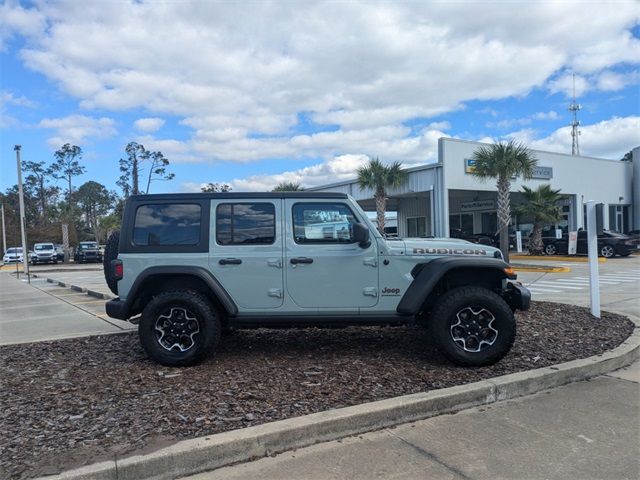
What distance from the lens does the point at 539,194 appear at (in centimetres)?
2533

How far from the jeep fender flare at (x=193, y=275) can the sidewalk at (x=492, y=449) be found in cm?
198

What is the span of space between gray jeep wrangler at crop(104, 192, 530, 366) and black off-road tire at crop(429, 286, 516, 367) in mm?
10

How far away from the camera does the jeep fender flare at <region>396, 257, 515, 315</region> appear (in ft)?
16.4

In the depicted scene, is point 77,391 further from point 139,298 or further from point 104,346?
point 104,346

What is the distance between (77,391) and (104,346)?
1.91 meters

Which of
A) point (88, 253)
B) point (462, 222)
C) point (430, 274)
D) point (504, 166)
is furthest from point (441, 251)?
point (88, 253)

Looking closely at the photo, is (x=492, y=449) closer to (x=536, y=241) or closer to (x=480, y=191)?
(x=536, y=241)

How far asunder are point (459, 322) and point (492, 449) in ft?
5.56

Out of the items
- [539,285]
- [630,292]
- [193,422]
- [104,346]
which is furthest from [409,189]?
[193,422]

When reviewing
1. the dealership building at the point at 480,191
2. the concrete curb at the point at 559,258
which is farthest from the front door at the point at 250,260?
the dealership building at the point at 480,191

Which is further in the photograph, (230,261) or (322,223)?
(322,223)

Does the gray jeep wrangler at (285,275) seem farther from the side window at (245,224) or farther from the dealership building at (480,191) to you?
the dealership building at (480,191)

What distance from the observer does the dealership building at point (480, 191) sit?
26094 millimetres

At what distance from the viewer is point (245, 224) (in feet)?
17.6
